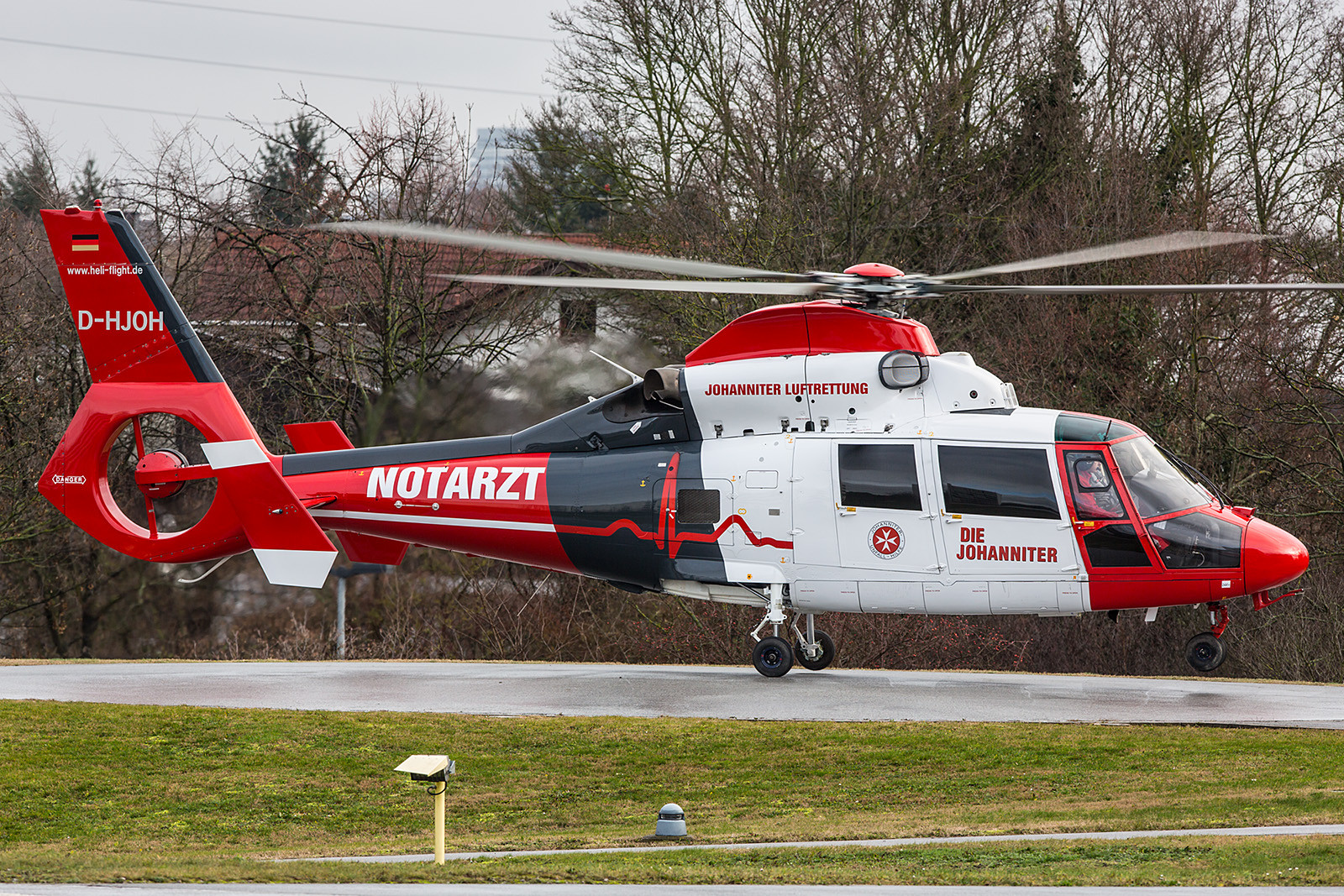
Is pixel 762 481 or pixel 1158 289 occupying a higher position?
pixel 1158 289

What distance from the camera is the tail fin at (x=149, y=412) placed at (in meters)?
15.2

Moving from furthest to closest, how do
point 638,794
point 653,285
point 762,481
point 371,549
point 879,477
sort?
point 371,549, point 762,481, point 879,477, point 653,285, point 638,794

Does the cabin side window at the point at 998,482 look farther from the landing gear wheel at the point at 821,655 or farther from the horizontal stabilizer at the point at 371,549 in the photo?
the horizontal stabilizer at the point at 371,549

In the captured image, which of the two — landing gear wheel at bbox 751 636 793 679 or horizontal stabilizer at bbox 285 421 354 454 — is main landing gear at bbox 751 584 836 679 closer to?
landing gear wheel at bbox 751 636 793 679

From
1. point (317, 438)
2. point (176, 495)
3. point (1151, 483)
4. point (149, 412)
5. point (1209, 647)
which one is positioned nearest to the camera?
point (1151, 483)

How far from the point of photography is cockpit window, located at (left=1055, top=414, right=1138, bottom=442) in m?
14.0

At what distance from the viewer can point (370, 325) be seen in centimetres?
2895

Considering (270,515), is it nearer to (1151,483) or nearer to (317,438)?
(317,438)

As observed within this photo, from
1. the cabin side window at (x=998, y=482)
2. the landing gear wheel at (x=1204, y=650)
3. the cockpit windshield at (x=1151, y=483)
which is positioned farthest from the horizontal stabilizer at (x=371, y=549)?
the landing gear wheel at (x=1204, y=650)

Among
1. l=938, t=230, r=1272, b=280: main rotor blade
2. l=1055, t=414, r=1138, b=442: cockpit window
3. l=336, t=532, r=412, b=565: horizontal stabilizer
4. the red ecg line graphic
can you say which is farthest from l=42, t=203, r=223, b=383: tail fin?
l=1055, t=414, r=1138, b=442: cockpit window

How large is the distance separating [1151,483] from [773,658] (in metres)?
4.43

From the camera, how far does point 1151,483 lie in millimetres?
14039

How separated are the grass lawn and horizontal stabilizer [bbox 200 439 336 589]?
6.55 ft

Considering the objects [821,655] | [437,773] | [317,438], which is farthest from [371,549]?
[437,773]
